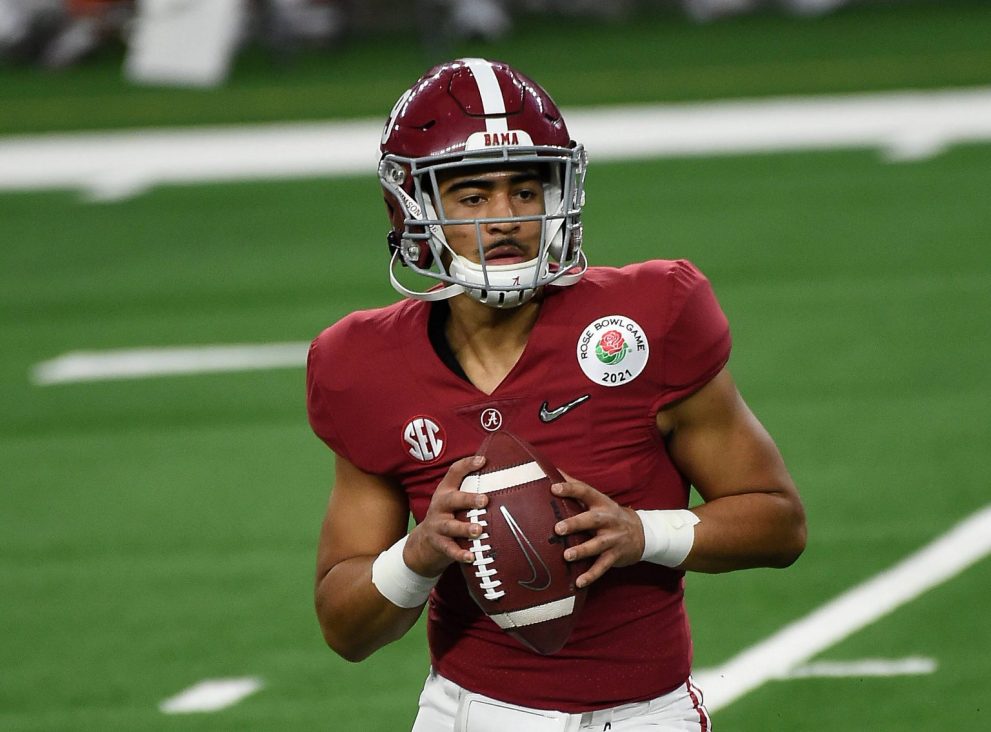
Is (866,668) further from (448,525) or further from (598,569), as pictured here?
(448,525)

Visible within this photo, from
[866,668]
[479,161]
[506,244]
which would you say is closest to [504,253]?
[506,244]

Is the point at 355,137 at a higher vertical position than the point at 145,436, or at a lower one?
higher

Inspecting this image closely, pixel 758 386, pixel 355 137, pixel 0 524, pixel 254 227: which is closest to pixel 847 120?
pixel 355 137

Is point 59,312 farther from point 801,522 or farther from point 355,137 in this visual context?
point 801,522

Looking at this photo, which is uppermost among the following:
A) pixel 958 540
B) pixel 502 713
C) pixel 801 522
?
pixel 801 522

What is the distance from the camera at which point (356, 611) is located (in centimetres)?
293

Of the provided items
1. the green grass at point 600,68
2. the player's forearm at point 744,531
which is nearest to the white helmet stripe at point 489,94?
the player's forearm at point 744,531

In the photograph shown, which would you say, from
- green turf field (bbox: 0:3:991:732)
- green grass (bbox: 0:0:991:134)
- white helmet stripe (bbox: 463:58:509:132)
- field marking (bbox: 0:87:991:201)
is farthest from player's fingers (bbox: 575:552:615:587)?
green grass (bbox: 0:0:991:134)

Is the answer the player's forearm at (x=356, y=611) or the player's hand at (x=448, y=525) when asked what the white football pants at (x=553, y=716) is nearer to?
the player's forearm at (x=356, y=611)

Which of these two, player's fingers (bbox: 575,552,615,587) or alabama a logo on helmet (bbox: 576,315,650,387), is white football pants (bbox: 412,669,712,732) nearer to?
→ player's fingers (bbox: 575,552,615,587)

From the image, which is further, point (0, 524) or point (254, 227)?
point (254, 227)

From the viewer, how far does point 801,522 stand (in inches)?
117

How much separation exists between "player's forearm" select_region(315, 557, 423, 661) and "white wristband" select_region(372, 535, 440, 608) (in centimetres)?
2

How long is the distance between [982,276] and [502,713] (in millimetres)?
5578
